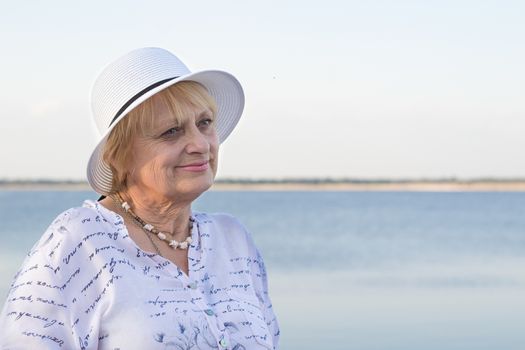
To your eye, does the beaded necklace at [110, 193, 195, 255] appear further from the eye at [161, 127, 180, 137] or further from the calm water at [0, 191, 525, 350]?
the calm water at [0, 191, 525, 350]

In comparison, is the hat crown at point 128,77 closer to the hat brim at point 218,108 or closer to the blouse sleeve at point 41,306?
the hat brim at point 218,108

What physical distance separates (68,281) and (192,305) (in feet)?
0.96

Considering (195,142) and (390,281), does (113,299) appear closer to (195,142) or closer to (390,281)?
(195,142)

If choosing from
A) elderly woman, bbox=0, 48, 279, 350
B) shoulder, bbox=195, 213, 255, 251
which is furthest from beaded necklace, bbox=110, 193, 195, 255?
shoulder, bbox=195, 213, 255, 251

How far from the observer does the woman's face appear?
8.84ft

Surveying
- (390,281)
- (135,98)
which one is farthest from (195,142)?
(390,281)

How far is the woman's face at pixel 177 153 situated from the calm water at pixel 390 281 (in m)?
5.48

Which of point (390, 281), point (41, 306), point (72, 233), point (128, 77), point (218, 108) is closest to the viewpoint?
point (41, 306)

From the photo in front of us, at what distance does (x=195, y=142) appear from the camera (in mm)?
2684

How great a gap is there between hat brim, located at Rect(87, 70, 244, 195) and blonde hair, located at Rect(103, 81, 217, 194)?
0.06ft

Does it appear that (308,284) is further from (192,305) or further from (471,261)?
(192,305)

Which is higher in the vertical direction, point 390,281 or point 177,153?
point 390,281

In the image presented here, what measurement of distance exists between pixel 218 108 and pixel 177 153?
0.33m

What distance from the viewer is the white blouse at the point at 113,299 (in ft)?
8.33
